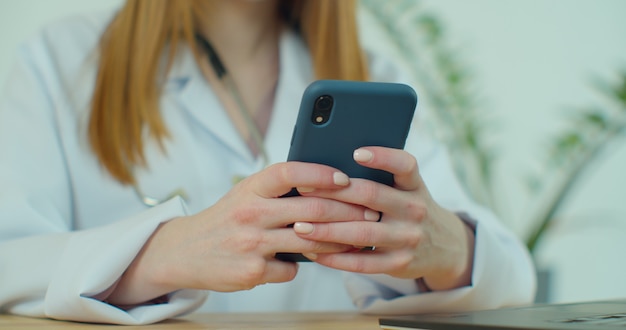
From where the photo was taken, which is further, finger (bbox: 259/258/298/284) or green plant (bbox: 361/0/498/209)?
green plant (bbox: 361/0/498/209)

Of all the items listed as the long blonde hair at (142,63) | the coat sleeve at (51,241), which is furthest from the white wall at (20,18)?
the coat sleeve at (51,241)

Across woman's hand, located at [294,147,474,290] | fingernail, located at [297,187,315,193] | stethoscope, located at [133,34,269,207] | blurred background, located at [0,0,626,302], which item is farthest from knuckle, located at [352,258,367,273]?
blurred background, located at [0,0,626,302]

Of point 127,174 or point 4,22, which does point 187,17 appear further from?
point 4,22

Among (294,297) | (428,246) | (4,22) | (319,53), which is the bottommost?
(294,297)

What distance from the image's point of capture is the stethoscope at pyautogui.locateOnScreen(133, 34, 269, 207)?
1.09m

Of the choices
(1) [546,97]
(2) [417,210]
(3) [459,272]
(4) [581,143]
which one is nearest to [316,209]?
(2) [417,210]

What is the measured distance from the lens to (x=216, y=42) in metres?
1.32

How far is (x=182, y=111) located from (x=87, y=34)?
0.23 metres

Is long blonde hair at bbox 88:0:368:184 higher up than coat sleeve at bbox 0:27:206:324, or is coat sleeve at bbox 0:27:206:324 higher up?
long blonde hair at bbox 88:0:368:184

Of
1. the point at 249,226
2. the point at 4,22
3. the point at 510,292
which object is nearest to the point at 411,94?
the point at 249,226

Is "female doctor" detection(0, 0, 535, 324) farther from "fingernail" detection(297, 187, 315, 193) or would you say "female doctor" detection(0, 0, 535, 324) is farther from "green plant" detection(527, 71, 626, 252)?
"green plant" detection(527, 71, 626, 252)

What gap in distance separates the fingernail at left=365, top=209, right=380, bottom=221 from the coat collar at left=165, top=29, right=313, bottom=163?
0.45 m

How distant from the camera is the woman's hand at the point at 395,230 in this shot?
69 cm

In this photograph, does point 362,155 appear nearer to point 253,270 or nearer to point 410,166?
point 410,166
